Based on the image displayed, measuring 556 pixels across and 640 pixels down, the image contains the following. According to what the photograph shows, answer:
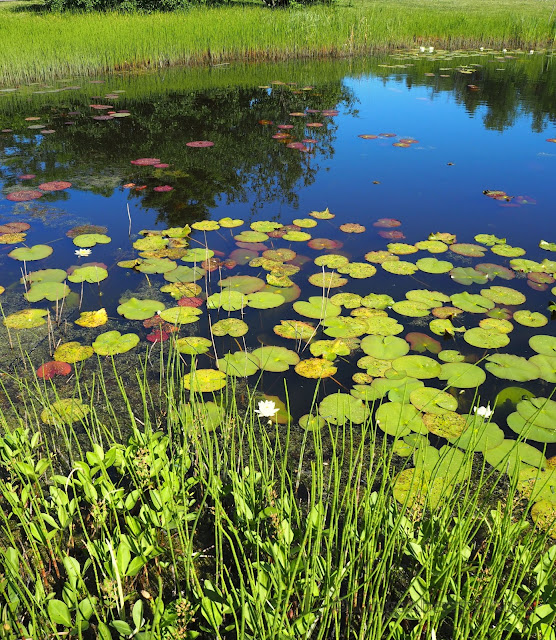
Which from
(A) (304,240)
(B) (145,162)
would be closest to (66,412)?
(A) (304,240)

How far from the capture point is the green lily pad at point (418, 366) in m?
2.12

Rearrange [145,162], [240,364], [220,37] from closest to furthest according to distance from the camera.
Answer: [240,364] < [145,162] < [220,37]

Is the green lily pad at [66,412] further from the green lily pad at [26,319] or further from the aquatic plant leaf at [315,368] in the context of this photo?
the aquatic plant leaf at [315,368]

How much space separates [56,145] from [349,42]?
689 cm

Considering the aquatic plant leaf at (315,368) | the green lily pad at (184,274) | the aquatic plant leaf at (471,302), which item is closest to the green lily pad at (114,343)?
the green lily pad at (184,274)

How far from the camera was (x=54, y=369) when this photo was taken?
2184 millimetres

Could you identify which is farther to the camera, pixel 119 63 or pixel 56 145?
pixel 119 63

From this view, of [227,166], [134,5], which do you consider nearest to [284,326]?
[227,166]

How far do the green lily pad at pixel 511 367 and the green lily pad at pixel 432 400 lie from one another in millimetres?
291

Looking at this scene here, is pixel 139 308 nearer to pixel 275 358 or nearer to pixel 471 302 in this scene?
pixel 275 358

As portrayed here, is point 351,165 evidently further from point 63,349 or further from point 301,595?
point 301,595

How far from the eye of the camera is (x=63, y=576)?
55.2 inches

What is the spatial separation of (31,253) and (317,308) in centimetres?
182

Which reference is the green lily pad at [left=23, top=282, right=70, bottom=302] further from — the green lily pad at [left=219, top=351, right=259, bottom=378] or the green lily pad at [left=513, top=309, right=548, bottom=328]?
the green lily pad at [left=513, top=309, right=548, bottom=328]
